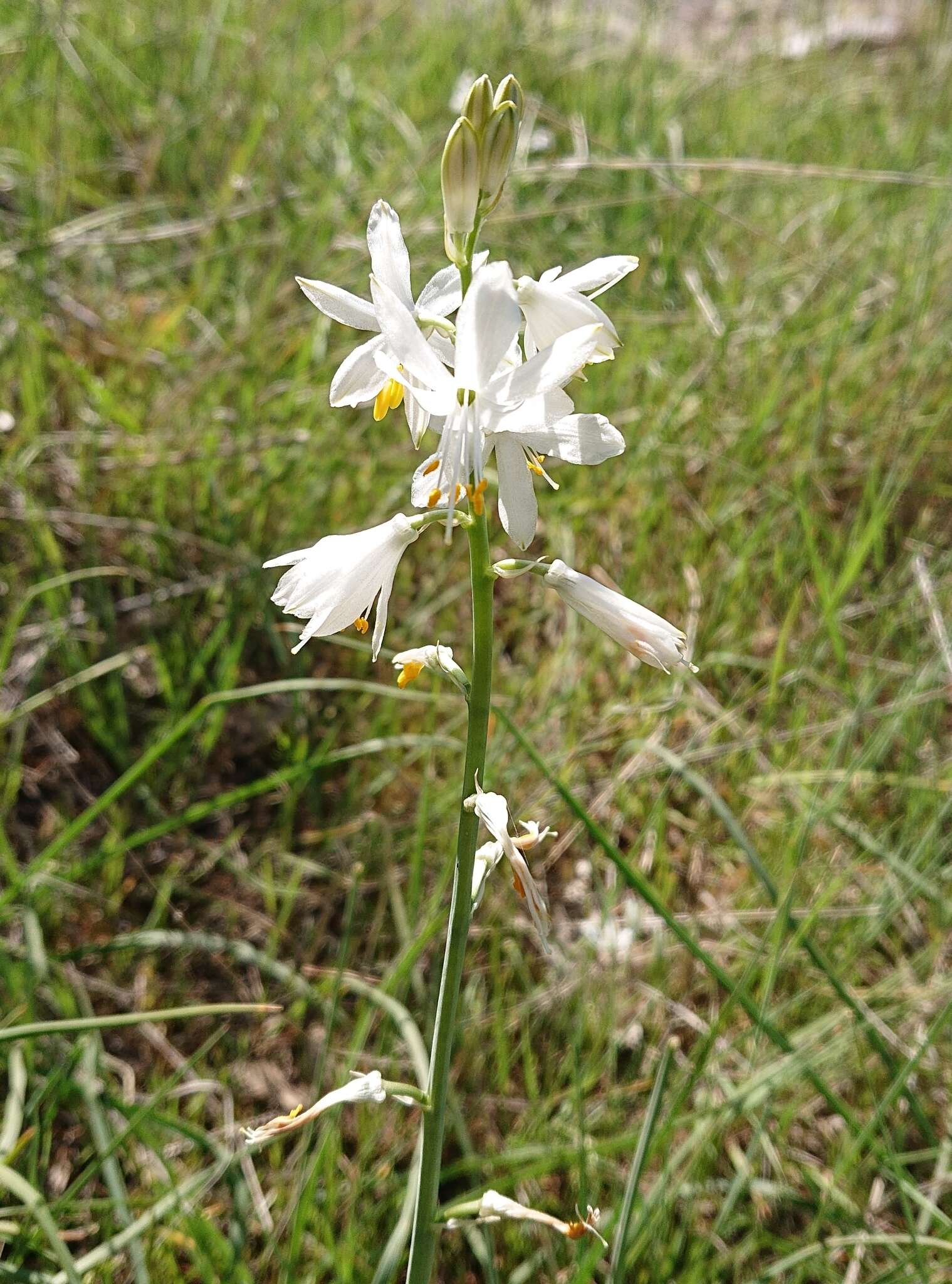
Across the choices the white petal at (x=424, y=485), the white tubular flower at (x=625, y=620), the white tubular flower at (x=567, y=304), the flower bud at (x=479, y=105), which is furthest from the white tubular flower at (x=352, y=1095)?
the flower bud at (x=479, y=105)

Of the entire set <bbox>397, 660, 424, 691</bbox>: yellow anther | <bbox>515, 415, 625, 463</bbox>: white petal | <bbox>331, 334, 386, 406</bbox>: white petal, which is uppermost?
<bbox>331, 334, 386, 406</bbox>: white petal

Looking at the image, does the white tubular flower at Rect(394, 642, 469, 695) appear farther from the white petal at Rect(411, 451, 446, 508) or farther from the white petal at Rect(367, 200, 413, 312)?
the white petal at Rect(367, 200, 413, 312)

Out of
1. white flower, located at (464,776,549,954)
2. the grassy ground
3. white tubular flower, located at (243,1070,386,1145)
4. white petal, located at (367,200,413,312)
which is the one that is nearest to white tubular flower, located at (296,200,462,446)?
white petal, located at (367,200,413,312)

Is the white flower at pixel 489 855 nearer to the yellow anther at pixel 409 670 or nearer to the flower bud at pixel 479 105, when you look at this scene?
the yellow anther at pixel 409 670

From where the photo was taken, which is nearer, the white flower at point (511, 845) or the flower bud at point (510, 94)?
the white flower at point (511, 845)

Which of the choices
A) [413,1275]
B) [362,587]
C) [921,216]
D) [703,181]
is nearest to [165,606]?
[362,587]

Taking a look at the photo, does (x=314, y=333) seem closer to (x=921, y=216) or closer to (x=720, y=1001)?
(x=720, y=1001)
